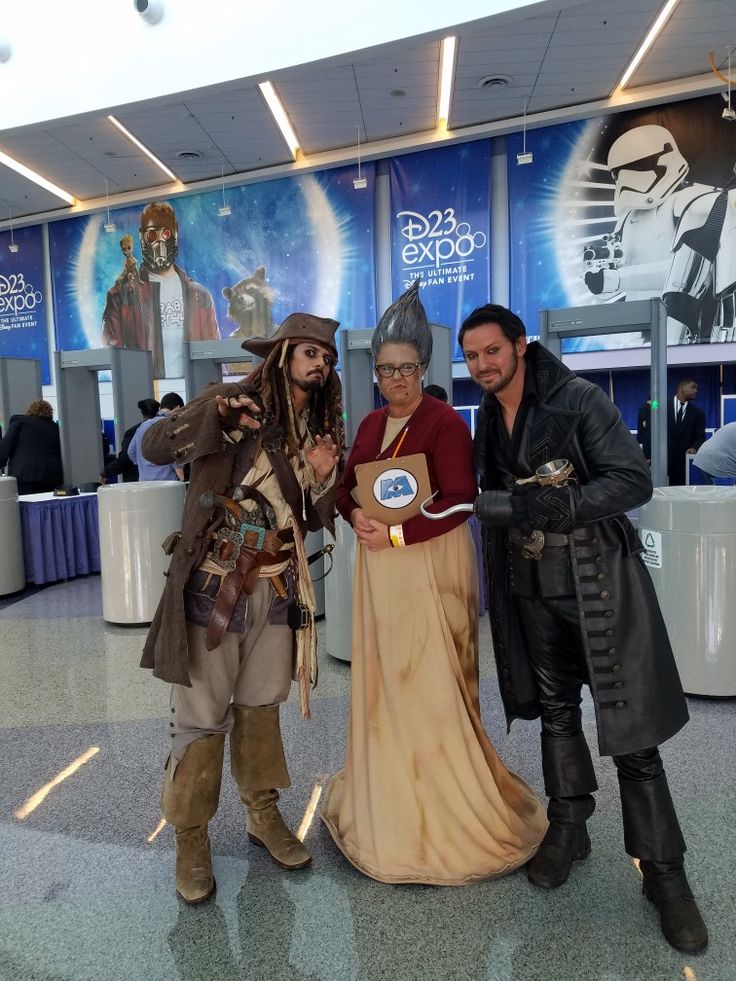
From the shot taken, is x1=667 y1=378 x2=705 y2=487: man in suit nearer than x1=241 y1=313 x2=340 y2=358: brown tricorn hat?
No

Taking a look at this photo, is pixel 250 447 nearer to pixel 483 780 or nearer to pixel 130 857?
pixel 483 780

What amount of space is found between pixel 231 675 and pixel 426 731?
1.94 ft

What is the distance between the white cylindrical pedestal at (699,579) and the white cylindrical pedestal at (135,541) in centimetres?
317

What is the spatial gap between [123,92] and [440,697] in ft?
25.4

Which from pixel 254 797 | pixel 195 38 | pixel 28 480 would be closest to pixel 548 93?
pixel 195 38

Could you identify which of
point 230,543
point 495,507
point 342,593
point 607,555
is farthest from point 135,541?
point 607,555

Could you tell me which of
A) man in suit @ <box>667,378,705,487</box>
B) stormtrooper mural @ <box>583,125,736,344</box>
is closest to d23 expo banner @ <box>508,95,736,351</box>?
stormtrooper mural @ <box>583,125,736,344</box>

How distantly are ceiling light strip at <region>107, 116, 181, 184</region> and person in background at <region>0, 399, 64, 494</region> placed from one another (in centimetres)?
480

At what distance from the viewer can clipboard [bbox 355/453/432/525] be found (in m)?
1.91

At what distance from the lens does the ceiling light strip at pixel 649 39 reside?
7461mm

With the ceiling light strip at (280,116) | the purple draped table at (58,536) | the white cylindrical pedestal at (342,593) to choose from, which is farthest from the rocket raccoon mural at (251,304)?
the white cylindrical pedestal at (342,593)

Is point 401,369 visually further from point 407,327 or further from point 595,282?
point 595,282

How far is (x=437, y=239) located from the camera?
34.4ft

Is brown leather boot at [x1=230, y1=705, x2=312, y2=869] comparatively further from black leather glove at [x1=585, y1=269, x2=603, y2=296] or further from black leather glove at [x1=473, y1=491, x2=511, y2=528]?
black leather glove at [x1=585, y1=269, x2=603, y2=296]
